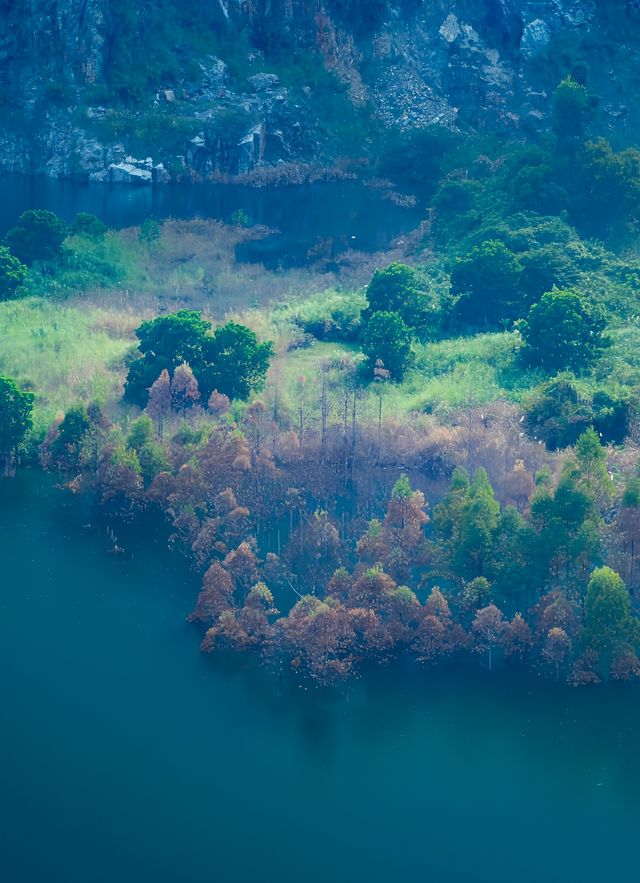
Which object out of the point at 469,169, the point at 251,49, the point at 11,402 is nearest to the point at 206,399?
the point at 11,402

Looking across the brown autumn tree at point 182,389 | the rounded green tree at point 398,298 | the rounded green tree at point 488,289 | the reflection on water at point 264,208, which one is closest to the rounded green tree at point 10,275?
the reflection on water at point 264,208

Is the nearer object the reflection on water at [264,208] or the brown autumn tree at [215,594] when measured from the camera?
the brown autumn tree at [215,594]

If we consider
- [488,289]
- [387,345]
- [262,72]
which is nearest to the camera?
[387,345]

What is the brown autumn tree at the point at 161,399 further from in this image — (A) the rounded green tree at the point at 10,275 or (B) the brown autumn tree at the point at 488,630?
(B) the brown autumn tree at the point at 488,630

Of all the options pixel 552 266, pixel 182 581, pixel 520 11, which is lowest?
pixel 182 581

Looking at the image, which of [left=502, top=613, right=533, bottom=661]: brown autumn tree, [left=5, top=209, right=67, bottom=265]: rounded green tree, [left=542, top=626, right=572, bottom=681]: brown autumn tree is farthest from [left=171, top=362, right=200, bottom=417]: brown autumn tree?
[left=542, top=626, right=572, bottom=681]: brown autumn tree

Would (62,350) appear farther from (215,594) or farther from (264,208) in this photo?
(264,208)

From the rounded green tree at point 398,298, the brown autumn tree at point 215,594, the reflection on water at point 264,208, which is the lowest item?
the brown autumn tree at point 215,594

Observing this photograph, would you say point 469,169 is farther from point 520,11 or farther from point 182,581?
point 182,581

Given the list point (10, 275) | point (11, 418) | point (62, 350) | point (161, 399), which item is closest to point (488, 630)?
point (161, 399)
